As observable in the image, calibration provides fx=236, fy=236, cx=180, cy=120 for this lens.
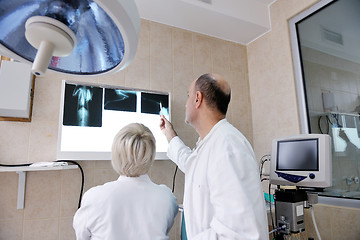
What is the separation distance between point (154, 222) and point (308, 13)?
228 cm

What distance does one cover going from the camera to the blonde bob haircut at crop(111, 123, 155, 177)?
1.08 metres

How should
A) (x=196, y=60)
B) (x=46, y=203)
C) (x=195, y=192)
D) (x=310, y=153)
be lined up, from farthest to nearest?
1. (x=196, y=60)
2. (x=46, y=203)
3. (x=310, y=153)
4. (x=195, y=192)

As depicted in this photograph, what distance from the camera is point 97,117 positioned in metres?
1.71

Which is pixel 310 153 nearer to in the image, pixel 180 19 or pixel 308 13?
pixel 308 13

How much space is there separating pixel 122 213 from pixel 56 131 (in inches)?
43.5

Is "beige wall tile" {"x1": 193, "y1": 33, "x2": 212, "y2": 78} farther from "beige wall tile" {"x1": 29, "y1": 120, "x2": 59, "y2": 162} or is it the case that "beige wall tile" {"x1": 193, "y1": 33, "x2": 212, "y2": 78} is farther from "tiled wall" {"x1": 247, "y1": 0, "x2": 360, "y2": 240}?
"beige wall tile" {"x1": 29, "y1": 120, "x2": 59, "y2": 162}

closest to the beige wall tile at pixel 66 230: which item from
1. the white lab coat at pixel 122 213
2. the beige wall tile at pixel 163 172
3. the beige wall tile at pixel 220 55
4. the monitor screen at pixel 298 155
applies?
the beige wall tile at pixel 163 172

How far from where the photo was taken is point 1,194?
5.22 ft

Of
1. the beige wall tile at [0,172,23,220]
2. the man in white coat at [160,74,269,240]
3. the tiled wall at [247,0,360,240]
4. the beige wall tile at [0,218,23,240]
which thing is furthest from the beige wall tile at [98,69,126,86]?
the tiled wall at [247,0,360,240]

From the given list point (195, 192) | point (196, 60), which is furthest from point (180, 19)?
point (195, 192)

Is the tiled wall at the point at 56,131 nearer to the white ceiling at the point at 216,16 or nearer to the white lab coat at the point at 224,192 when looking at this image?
the white ceiling at the point at 216,16

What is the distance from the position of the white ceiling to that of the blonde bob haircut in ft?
4.78

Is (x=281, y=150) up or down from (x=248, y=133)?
down

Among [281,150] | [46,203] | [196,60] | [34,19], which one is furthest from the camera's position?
[196,60]
